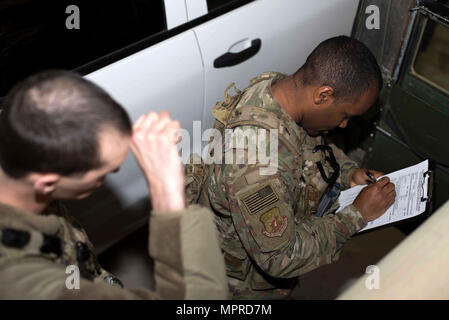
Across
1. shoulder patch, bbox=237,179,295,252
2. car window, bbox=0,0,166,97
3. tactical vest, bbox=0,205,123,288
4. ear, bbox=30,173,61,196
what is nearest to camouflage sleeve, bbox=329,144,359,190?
shoulder patch, bbox=237,179,295,252

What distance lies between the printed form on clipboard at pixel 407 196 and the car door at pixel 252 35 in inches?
29.0

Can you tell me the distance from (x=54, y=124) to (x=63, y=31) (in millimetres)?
794

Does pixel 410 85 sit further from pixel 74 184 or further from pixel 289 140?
pixel 74 184

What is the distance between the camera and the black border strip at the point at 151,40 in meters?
1.59

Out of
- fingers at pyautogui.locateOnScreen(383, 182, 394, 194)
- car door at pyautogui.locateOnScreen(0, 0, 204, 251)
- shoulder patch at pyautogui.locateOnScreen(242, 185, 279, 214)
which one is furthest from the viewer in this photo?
fingers at pyautogui.locateOnScreen(383, 182, 394, 194)

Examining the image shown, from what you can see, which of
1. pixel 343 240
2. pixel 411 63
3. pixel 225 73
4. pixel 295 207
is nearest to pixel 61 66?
pixel 225 73

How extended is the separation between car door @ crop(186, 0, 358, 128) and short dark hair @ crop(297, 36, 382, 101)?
54cm

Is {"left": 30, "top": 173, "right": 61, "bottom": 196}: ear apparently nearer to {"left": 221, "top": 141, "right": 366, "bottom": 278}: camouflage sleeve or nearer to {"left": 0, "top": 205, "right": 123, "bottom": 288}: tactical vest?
{"left": 0, "top": 205, "right": 123, "bottom": 288}: tactical vest

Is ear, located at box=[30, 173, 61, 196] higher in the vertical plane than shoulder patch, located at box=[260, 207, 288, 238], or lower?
higher

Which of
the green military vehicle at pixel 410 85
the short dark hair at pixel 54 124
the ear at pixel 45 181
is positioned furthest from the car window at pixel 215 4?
the ear at pixel 45 181

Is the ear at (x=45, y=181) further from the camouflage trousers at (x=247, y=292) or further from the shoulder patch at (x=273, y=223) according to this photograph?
the camouflage trousers at (x=247, y=292)

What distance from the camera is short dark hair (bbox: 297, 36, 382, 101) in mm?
1439

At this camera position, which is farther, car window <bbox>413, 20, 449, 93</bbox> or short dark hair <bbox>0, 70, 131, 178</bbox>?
car window <bbox>413, 20, 449, 93</bbox>
